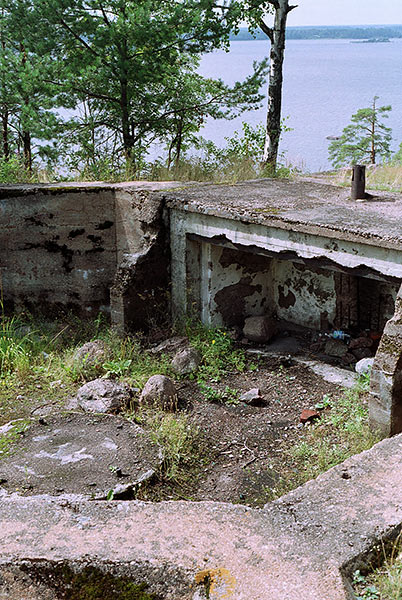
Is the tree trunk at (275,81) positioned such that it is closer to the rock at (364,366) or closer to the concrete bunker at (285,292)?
the concrete bunker at (285,292)

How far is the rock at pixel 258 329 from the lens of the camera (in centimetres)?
763

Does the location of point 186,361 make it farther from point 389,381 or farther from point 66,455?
point 389,381

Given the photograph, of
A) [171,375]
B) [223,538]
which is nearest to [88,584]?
[223,538]

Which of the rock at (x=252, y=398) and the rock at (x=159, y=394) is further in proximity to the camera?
the rock at (x=252, y=398)

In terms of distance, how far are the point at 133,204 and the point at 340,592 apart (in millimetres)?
5900

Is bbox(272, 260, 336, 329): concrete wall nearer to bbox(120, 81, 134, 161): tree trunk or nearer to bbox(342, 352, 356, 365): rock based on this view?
bbox(342, 352, 356, 365): rock

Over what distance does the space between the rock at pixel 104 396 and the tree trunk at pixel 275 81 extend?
237 inches

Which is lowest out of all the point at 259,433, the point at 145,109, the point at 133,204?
the point at 259,433

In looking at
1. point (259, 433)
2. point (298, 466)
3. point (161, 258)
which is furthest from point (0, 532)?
point (161, 258)

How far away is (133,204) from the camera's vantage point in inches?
310

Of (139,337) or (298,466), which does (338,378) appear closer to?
(298,466)

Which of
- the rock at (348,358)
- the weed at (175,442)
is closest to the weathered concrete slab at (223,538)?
the weed at (175,442)

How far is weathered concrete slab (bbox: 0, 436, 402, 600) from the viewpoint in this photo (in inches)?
108

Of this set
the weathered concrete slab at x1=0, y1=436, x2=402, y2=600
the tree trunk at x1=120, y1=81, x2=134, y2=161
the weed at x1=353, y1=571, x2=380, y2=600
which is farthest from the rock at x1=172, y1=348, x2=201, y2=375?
the tree trunk at x1=120, y1=81, x2=134, y2=161
